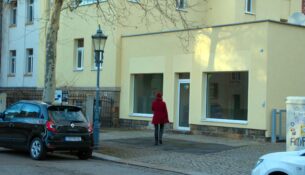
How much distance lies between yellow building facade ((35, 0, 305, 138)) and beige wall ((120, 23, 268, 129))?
0.12ft

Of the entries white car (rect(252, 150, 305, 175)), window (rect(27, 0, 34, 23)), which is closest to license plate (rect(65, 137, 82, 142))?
white car (rect(252, 150, 305, 175))

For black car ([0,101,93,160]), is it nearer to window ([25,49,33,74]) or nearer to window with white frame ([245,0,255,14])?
window with white frame ([245,0,255,14])

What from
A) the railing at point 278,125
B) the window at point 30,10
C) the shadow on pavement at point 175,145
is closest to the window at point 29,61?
the window at point 30,10

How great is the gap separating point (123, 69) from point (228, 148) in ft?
31.7

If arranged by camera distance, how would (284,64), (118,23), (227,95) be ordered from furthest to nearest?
(118,23) → (227,95) → (284,64)

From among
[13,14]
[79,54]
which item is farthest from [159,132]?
[13,14]

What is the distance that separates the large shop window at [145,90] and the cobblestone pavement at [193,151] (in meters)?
3.34

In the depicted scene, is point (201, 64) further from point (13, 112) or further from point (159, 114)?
point (13, 112)

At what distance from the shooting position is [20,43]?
3319cm

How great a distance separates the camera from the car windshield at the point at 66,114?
14539 mm

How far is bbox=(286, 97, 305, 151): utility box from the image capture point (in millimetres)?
11609

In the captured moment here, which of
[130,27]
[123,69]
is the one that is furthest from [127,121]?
[130,27]

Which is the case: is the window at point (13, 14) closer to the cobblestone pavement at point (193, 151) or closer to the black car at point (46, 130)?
the cobblestone pavement at point (193, 151)

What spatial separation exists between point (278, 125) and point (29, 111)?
29.4 ft
